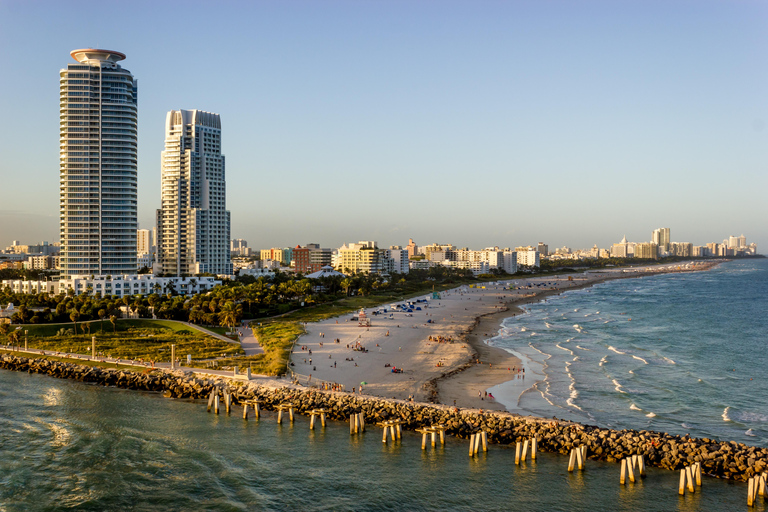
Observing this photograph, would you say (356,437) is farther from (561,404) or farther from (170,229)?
(170,229)

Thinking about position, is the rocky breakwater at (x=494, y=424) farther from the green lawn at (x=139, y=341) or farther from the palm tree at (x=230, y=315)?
the palm tree at (x=230, y=315)

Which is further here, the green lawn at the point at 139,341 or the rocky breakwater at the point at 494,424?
the green lawn at the point at 139,341

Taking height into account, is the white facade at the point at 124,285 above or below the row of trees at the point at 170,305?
above

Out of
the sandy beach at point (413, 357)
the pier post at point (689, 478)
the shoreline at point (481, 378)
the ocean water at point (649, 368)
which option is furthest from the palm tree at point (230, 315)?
the pier post at point (689, 478)

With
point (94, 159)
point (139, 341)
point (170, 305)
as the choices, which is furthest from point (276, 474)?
point (94, 159)

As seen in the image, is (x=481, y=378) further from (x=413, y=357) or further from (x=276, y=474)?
(x=276, y=474)

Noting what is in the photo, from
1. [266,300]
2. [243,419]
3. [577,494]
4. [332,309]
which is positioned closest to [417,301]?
[332,309]
